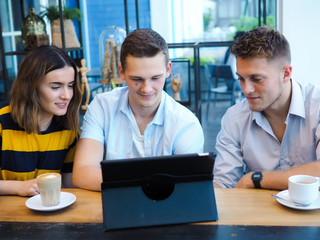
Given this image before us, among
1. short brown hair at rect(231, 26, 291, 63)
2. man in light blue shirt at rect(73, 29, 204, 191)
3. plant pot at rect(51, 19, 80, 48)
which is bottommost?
man in light blue shirt at rect(73, 29, 204, 191)

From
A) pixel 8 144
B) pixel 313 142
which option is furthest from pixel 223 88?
pixel 8 144

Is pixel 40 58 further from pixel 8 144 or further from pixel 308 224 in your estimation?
pixel 308 224

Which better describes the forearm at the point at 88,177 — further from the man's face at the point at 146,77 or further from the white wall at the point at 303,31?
the white wall at the point at 303,31

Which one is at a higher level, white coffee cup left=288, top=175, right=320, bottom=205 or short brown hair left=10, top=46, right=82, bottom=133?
short brown hair left=10, top=46, right=82, bottom=133

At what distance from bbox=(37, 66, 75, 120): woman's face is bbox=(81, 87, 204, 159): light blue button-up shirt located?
0.15m

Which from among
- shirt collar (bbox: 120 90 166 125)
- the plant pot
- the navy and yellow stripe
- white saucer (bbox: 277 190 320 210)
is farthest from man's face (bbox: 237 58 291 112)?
the plant pot

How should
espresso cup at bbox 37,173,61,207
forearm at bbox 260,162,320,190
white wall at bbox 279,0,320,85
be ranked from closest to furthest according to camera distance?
espresso cup at bbox 37,173,61,207, forearm at bbox 260,162,320,190, white wall at bbox 279,0,320,85

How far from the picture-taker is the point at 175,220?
1.29 meters

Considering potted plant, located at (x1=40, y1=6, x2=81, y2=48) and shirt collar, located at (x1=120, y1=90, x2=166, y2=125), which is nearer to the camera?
shirt collar, located at (x1=120, y1=90, x2=166, y2=125)

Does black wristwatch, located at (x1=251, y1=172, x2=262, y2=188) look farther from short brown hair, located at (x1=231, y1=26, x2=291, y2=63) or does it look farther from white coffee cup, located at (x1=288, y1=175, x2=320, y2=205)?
short brown hair, located at (x1=231, y1=26, x2=291, y2=63)

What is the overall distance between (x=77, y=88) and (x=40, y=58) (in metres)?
0.23

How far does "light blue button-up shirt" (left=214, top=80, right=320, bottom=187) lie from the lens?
1884mm

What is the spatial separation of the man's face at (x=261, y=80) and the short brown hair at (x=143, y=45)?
0.37 m

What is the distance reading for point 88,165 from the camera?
1.76 meters
